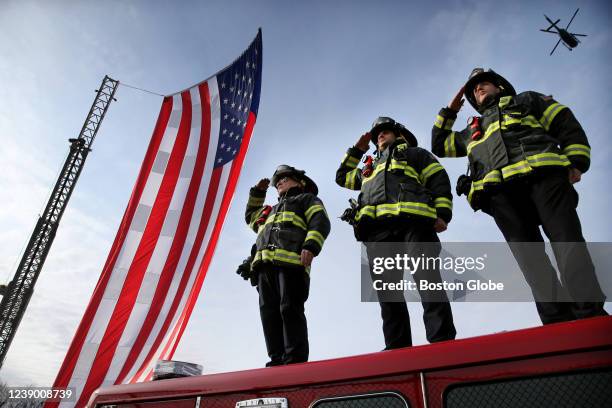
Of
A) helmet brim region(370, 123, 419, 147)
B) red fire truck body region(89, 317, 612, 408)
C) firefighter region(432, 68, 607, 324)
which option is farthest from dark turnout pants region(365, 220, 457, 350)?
helmet brim region(370, 123, 419, 147)

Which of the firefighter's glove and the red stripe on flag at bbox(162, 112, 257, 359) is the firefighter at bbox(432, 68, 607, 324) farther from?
the red stripe on flag at bbox(162, 112, 257, 359)

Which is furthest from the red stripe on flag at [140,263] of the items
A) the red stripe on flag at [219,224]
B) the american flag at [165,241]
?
the red stripe on flag at [219,224]

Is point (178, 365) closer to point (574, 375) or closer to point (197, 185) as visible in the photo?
point (574, 375)

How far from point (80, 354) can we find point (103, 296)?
2.40 feet

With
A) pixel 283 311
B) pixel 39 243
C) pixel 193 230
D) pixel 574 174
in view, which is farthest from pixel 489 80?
pixel 39 243

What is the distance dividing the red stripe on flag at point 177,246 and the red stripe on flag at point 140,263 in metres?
0.26

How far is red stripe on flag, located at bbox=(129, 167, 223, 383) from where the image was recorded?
17.7 ft

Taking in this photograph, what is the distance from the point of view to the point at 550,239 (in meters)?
2.17

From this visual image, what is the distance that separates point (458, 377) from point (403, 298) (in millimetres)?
1216

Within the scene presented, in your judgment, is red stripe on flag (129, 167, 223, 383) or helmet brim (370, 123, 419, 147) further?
red stripe on flag (129, 167, 223, 383)

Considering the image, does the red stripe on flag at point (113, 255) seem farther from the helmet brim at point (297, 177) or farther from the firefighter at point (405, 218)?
the firefighter at point (405, 218)

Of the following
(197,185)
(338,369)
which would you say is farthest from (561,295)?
(197,185)

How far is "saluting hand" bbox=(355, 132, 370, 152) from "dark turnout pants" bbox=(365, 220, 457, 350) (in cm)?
109

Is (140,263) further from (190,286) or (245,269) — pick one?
(245,269)
